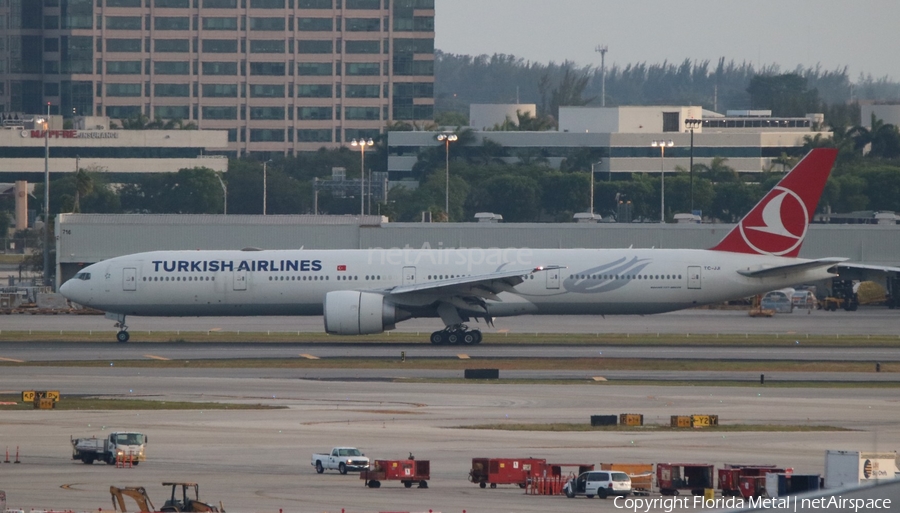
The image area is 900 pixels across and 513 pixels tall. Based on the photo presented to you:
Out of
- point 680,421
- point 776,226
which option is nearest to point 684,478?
point 680,421

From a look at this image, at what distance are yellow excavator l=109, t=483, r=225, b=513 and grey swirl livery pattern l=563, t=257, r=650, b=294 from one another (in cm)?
2819

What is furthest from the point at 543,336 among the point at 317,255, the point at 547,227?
the point at 547,227

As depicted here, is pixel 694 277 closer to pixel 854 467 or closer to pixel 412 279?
pixel 412 279

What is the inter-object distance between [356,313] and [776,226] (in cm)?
1658

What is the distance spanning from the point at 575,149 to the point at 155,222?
3392 inches

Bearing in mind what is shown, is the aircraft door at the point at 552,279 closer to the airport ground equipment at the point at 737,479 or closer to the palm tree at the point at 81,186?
the airport ground equipment at the point at 737,479

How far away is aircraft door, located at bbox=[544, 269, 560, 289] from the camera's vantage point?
1823 inches

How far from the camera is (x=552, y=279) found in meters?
46.3

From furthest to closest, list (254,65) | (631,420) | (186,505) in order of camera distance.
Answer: (254,65) → (631,420) → (186,505)

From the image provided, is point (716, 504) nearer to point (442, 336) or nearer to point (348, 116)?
point (442, 336)

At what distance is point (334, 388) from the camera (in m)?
34.4

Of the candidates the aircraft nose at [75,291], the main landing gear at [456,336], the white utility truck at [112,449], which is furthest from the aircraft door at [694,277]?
the white utility truck at [112,449]

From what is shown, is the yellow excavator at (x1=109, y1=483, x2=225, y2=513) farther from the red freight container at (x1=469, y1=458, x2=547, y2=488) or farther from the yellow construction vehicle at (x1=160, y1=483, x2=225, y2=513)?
the red freight container at (x1=469, y1=458, x2=547, y2=488)

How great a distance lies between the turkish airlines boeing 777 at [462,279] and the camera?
4556cm
